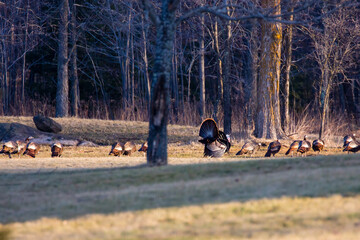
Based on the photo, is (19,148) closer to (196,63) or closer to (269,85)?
(269,85)

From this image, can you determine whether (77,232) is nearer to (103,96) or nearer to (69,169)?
(69,169)

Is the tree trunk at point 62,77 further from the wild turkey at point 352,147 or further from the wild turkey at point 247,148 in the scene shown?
the wild turkey at point 352,147

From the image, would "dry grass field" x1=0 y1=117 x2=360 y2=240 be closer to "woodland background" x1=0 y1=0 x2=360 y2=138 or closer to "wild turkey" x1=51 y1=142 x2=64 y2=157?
"wild turkey" x1=51 y1=142 x2=64 y2=157

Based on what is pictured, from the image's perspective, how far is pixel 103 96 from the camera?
40875mm

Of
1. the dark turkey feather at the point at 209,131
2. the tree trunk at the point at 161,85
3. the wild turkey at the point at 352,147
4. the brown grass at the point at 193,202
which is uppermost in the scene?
the tree trunk at the point at 161,85

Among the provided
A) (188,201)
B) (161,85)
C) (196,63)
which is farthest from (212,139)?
(196,63)

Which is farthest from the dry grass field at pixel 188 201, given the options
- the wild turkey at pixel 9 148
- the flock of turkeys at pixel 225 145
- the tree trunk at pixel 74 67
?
the tree trunk at pixel 74 67

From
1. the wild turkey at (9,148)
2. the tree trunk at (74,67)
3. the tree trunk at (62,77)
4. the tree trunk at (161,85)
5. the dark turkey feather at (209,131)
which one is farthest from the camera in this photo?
the tree trunk at (74,67)

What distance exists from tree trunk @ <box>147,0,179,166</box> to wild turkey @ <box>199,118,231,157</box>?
5182mm

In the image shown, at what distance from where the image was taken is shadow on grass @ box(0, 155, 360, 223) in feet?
24.7

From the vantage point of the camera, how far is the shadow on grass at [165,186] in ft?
24.7

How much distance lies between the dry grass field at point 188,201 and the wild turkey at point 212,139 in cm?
535

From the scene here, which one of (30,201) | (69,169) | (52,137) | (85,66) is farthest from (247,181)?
(85,66)

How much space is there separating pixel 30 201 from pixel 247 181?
3.59 meters
